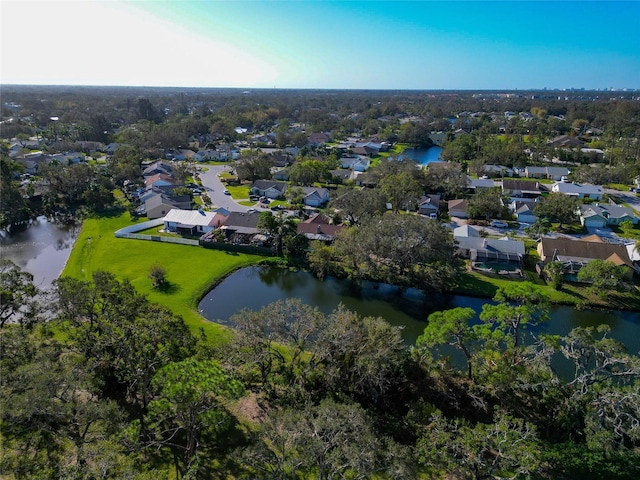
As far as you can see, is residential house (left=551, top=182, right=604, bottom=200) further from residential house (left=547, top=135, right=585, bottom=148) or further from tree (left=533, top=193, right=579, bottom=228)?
residential house (left=547, top=135, right=585, bottom=148)

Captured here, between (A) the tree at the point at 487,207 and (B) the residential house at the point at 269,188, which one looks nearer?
(A) the tree at the point at 487,207

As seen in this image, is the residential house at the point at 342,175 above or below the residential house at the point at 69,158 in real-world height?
below

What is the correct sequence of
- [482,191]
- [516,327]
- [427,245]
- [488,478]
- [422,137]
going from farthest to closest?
[422,137] → [482,191] → [427,245] → [516,327] → [488,478]

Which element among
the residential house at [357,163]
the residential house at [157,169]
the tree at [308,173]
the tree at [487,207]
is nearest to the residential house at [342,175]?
the tree at [308,173]

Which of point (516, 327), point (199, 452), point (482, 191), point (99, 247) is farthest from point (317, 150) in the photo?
point (199, 452)

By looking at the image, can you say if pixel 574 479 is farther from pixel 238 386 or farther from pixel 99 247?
pixel 99 247

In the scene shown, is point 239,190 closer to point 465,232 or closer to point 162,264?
point 162,264

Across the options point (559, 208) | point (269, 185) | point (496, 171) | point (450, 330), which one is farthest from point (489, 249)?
point (496, 171)

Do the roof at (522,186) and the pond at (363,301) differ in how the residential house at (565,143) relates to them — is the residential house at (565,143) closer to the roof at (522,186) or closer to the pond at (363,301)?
the roof at (522,186)
